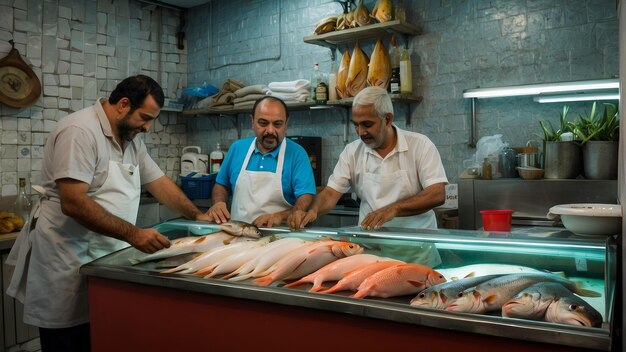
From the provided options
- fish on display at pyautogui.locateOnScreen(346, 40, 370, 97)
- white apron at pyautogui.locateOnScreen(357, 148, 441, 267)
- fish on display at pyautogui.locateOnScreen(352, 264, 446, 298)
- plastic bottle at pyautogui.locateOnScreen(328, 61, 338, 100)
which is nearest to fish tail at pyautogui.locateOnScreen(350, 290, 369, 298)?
fish on display at pyautogui.locateOnScreen(352, 264, 446, 298)

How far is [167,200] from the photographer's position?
3.29m

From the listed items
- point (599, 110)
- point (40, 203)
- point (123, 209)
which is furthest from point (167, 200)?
point (599, 110)

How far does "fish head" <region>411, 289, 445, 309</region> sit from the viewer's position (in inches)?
63.8

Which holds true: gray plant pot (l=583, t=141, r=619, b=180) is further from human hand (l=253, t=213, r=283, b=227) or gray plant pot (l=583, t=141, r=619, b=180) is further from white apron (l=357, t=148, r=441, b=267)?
human hand (l=253, t=213, r=283, b=227)

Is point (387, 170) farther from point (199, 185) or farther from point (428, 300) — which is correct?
point (199, 185)

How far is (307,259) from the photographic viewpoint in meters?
2.11

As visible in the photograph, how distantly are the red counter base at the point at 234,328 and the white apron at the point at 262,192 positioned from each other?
1416 millimetres

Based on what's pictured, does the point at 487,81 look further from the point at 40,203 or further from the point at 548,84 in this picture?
the point at 40,203

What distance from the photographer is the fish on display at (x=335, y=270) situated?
1.95 metres

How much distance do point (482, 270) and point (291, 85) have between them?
4.03 metres

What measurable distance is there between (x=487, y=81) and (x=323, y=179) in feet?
6.70

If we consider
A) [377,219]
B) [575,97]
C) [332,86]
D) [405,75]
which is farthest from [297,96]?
[377,219]

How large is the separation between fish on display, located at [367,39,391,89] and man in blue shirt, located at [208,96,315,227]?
160 cm

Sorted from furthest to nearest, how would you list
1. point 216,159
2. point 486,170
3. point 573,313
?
point 216,159 < point 486,170 < point 573,313
